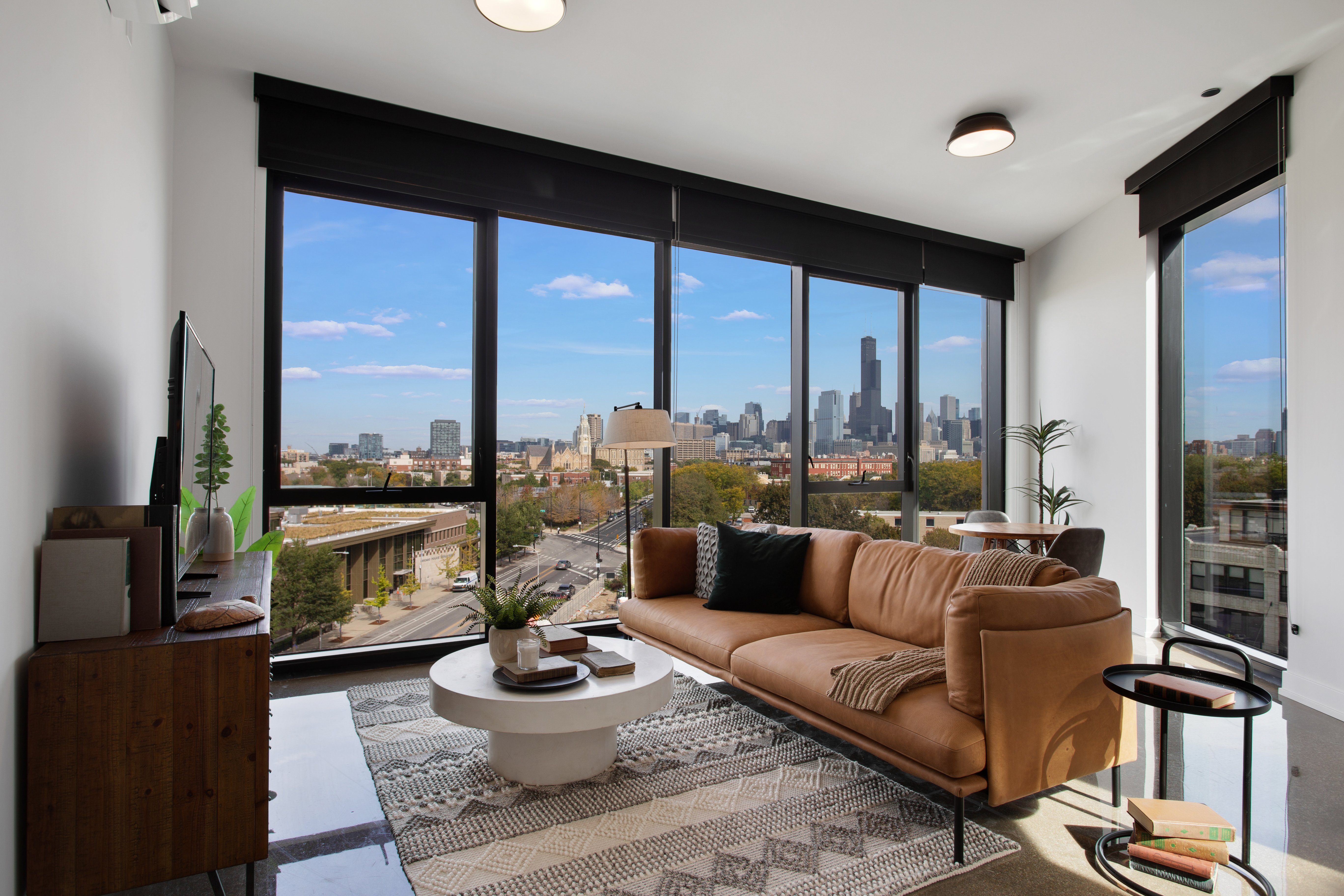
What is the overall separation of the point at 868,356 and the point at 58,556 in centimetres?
493

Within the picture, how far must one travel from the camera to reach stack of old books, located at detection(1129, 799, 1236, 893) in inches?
74.0

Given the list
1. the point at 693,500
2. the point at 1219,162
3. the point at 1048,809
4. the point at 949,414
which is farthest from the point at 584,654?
the point at 1219,162

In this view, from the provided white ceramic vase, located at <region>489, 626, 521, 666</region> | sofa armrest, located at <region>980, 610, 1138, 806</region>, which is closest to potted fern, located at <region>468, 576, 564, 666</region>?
white ceramic vase, located at <region>489, 626, 521, 666</region>

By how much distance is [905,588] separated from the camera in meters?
3.04

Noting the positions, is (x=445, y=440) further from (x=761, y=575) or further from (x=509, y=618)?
(x=761, y=575)

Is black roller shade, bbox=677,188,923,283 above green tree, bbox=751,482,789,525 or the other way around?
above

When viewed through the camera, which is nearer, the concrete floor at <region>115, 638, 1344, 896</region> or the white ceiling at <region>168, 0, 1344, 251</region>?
the concrete floor at <region>115, 638, 1344, 896</region>

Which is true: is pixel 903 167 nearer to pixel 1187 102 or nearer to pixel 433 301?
pixel 1187 102

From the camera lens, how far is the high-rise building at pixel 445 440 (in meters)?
4.05

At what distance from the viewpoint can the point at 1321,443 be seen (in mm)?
3463

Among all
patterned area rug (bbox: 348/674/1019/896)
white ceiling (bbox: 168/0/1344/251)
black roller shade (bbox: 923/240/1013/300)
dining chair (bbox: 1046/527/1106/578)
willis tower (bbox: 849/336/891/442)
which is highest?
white ceiling (bbox: 168/0/1344/251)

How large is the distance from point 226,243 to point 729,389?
3.00 m

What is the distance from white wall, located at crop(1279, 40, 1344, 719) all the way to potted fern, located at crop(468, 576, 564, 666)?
11.8 ft

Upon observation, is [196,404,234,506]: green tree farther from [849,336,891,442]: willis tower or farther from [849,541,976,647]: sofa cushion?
[849,336,891,442]: willis tower
